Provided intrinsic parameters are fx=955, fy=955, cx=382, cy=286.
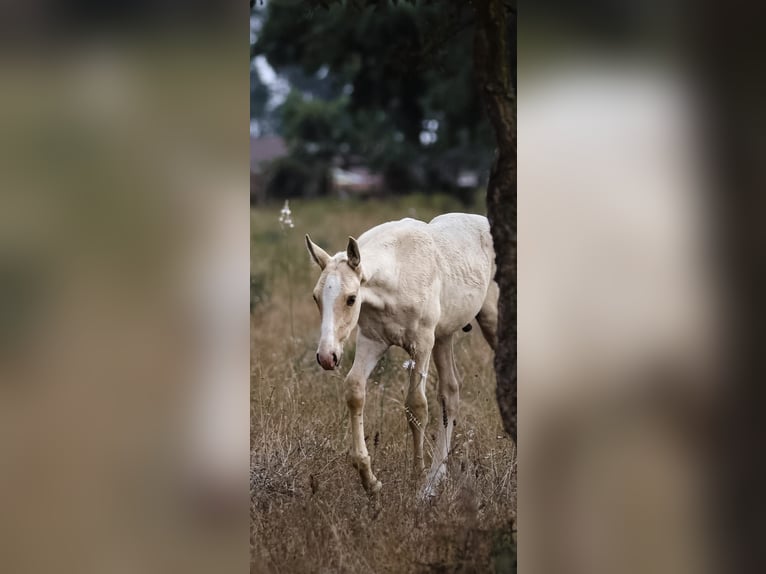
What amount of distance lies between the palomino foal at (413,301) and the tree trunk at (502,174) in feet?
0.15

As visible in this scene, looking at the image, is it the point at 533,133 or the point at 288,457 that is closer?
the point at 533,133

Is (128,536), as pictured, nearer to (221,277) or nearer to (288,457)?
(288,457)

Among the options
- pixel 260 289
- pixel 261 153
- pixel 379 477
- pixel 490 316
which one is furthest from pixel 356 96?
pixel 379 477

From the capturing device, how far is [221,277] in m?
3.06

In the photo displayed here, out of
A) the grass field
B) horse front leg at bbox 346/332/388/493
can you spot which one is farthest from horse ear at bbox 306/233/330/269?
the grass field

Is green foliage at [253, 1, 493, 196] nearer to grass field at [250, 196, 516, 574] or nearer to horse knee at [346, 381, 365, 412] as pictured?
grass field at [250, 196, 516, 574]

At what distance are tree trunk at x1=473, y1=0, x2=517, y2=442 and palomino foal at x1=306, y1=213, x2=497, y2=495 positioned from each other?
4cm

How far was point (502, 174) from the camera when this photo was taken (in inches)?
132

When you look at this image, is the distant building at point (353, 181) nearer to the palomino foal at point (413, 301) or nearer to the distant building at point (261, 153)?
the distant building at point (261, 153)

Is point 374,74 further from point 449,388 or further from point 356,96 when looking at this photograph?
point 449,388

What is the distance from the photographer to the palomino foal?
3172mm

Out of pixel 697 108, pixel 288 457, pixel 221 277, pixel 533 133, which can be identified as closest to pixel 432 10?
pixel 533 133

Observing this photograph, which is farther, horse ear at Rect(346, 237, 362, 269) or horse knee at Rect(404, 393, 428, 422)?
horse knee at Rect(404, 393, 428, 422)

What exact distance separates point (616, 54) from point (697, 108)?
31 cm
